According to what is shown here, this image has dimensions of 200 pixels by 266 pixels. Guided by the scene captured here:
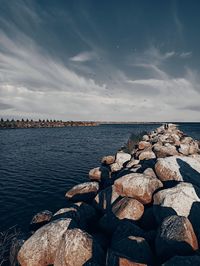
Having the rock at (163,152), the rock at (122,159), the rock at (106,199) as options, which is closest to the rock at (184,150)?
the rock at (163,152)

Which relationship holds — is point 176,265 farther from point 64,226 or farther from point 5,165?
point 5,165

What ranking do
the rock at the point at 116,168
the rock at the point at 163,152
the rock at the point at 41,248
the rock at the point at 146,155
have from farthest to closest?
the rock at the point at 116,168, the rock at the point at 146,155, the rock at the point at 163,152, the rock at the point at 41,248

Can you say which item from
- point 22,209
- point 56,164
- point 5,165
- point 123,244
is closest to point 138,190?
point 123,244

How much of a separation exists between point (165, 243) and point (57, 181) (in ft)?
47.1

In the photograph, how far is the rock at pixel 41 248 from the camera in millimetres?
9547

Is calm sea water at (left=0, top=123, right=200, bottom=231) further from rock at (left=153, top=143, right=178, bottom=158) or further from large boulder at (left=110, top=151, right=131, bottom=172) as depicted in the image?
rock at (left=153, top=143, right=178, bottom=158)

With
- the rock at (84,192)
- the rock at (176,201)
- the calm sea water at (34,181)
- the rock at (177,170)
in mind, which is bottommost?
the calm sea water at (34,181)

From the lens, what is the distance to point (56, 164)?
2884cm

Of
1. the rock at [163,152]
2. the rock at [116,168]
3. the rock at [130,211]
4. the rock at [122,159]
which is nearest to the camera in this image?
the rock at [130,211]

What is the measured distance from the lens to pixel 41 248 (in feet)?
31.7

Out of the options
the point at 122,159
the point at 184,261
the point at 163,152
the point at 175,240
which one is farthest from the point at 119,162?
the point at 184,261

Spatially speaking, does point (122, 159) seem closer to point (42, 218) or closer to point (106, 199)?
point (106, 199)

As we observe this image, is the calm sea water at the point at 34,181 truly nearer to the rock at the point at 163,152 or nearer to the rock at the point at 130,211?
the rock at the point at 130,211

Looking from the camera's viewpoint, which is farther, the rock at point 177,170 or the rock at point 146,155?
the rock at point 146,155
